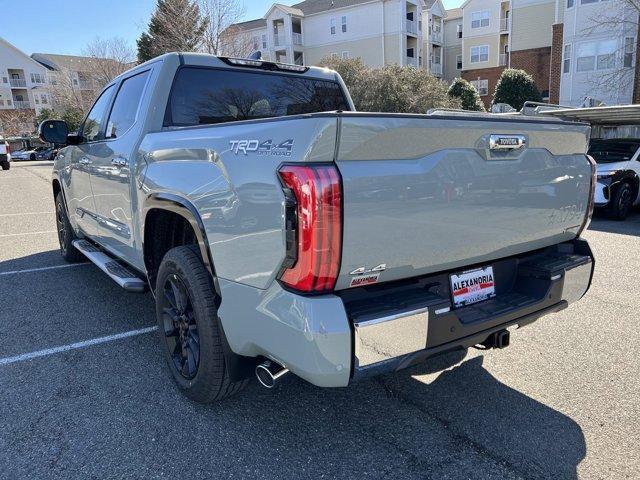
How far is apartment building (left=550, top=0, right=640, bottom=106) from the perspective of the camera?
24.0 meters

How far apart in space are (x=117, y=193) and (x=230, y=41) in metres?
25.2

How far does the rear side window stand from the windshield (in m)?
9.80

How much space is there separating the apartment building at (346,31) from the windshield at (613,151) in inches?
1311

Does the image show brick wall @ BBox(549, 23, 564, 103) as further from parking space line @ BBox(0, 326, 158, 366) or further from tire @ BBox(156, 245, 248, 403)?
tire @ BBox(156, 245, 248, 403)

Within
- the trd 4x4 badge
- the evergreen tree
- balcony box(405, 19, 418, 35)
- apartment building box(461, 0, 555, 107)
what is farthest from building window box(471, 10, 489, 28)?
the trd 4x4 badge

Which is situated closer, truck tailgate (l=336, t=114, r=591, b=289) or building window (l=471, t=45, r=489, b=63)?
truck tailgate (l=336, t=114, r=591, b=289)

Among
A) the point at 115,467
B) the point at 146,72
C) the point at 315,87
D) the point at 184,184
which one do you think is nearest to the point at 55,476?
the point at 115,467

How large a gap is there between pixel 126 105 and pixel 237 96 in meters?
0.99

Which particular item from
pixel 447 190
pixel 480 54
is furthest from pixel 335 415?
pixel 480 54

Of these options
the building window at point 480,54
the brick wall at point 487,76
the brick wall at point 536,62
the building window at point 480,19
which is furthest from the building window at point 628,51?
the building window at point 480,19

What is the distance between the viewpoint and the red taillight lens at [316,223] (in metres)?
1.96

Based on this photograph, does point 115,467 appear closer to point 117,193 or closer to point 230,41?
point 117,193

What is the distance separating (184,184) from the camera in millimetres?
2740

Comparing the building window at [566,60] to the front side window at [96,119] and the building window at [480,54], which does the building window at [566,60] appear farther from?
the front side window at [96,119]
